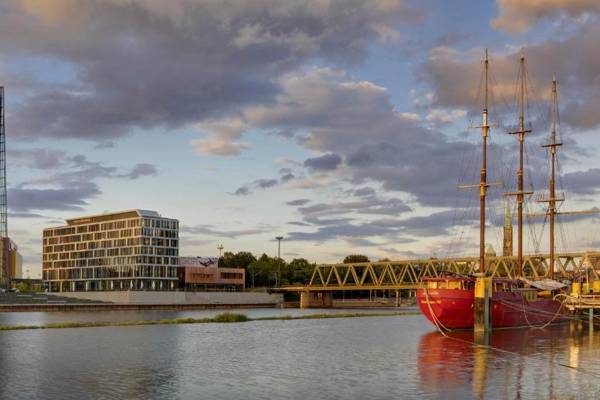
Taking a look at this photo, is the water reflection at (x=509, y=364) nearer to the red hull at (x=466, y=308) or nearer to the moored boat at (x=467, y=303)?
the red hull at (x=466, y=308)

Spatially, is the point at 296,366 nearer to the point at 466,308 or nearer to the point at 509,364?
the point at 509,364

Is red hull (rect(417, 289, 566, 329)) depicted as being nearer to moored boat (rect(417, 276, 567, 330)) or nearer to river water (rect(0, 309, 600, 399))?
moored boat (rect(417, 276, 567, 330))

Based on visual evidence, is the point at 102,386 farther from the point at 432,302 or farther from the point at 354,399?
the point at 432,302

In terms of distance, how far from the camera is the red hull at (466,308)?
8818 cm

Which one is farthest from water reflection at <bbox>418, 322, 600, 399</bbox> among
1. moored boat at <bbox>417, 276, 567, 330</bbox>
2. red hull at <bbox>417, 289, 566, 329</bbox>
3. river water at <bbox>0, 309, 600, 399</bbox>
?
moored boat at <bbox>417, 276, 567, 330</bbox>

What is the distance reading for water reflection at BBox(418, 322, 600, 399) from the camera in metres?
43.9

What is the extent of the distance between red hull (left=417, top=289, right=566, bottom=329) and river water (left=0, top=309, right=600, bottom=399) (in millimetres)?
3295

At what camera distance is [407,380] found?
159ft

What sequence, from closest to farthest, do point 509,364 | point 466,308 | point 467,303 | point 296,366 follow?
point 509,364
point 296,366
point 467,303
point 466,308

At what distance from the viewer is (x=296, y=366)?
5734 centimetres

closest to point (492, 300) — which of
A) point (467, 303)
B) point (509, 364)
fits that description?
point (467, 303)

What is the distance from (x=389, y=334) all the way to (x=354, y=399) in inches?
2253

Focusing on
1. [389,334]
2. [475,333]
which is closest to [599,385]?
[475,333]

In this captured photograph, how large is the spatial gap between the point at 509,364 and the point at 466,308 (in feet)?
109
